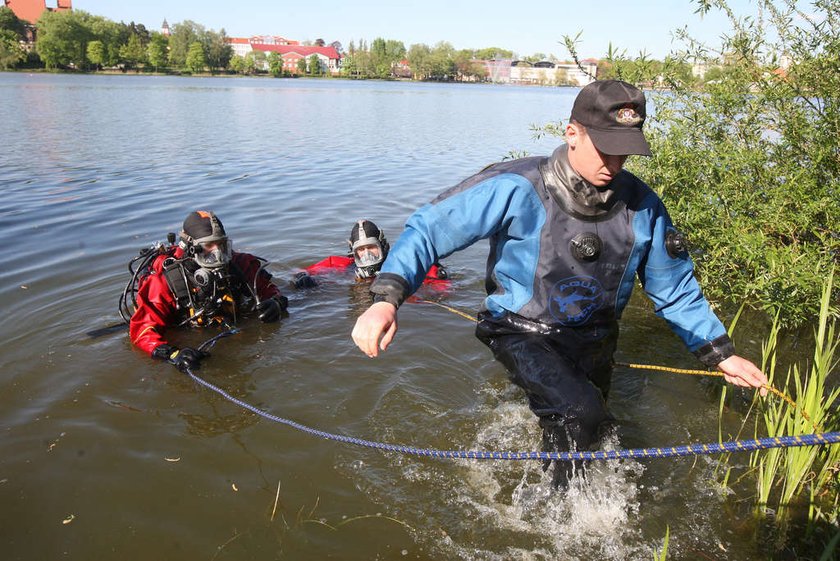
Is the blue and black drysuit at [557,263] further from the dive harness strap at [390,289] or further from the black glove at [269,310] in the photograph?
the black glove at [269,310]

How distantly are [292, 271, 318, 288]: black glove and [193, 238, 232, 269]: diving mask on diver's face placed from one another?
1676 mm

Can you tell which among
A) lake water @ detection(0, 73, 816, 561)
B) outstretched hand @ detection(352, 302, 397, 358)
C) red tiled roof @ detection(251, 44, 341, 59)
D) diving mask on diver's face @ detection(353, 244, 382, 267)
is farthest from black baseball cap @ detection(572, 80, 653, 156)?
red tiled roof @ detection(251, 44, 341, 59)

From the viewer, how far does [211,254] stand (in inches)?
226

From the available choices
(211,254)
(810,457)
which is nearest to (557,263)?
(810,457)

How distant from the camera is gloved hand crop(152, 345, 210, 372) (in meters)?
5.02

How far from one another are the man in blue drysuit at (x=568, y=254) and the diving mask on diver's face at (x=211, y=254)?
11.3 feet

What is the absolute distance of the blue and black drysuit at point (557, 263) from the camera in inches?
113

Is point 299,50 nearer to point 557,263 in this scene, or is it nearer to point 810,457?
point 557,263

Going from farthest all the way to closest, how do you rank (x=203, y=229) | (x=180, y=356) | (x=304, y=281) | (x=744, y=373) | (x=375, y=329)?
(x=304, y=281)
(x=203, y=229)
(x=180, y=356)
(x=744, y=373)
(x=375, y=329)

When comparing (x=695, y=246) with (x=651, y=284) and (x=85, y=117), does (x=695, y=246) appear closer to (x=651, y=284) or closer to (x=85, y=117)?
(x=651, y=284)

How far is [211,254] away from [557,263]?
3.98 meters

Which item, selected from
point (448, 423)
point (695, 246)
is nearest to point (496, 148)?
point (695, 246)

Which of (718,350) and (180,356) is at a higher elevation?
(718,350)

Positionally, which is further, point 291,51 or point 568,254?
point 291,51
